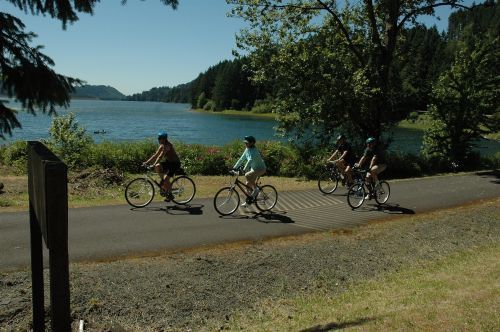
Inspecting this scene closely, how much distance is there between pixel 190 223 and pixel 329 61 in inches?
555

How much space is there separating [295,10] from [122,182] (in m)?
12.1

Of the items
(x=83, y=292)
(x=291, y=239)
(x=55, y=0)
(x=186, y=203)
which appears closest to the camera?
(x=55, y=0)

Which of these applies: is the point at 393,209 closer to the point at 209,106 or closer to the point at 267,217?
the point at 267,217

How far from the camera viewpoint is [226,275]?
712cm

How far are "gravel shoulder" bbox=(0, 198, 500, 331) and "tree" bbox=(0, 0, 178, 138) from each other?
2467 millimetres

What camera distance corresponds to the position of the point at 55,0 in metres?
4.64

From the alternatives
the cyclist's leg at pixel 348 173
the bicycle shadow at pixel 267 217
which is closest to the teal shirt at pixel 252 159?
the bicycle shadow at pixel 267 217

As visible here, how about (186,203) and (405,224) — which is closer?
(405,224)

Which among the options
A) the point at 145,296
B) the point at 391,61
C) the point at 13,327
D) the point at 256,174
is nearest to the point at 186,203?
the point at 256,174

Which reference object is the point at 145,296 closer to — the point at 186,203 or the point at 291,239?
the point at 291,239

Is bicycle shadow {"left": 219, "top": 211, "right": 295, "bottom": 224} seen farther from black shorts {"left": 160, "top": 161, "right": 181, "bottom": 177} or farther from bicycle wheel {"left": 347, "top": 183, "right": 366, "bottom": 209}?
bicycle wheel {"left": 347, "top": 183, "right": 366, "bottom": 209}

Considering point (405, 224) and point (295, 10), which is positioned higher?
point (295, 10)

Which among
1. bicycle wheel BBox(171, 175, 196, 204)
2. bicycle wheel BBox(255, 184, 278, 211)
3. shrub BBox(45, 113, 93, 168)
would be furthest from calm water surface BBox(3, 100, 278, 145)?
bicycle wheel BBox(255, 184, 278, 211)

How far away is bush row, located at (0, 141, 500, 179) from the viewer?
66.6 ft
